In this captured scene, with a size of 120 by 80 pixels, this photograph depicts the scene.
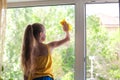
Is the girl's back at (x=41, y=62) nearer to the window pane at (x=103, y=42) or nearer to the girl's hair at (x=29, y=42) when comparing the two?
the girl's hair at (x=29, y=42)

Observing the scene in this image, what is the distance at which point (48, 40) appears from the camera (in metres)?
2.34

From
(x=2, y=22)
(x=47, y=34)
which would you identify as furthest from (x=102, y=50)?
(x=2, y=22)

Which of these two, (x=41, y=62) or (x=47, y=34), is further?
(x=47, y=34)

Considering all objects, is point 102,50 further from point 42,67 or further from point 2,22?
point 2,22

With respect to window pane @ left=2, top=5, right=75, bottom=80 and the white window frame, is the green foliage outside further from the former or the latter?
window pane @ left=2, top=5, right=75, bottom=80

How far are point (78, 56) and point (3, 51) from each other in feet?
2.33

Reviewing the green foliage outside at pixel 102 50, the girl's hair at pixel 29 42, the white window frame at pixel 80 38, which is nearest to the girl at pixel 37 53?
the girl's hair at pixel 29 42

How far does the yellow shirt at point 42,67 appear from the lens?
7.24 ft

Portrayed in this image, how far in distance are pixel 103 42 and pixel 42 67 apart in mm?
597

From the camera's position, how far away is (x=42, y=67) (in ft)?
7.26

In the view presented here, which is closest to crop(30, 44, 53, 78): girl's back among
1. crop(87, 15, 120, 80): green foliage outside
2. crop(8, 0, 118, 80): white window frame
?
crop(8, 0, 118, 80): white window frame

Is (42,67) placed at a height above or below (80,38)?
below

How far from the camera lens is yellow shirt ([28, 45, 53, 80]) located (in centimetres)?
221

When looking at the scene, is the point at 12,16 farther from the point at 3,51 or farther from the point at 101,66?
the point at 101,66
